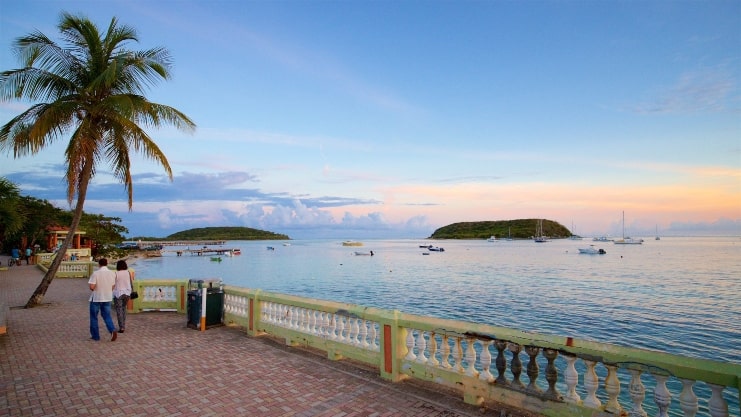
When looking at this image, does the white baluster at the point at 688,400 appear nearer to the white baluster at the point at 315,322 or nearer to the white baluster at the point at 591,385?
the white baluster at the point at 591,385

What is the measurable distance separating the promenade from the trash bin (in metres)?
0.51

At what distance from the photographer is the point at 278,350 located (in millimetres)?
8180

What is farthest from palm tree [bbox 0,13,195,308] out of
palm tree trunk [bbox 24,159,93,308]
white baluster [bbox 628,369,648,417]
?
white baluster [bbox 628,369,648,417]

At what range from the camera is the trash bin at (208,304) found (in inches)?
395

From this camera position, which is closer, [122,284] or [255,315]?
[255,315]

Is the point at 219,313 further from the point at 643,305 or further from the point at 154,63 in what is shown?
the point at 643,305

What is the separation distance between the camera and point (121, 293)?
378 inches

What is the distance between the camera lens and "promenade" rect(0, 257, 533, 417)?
5.31 meters

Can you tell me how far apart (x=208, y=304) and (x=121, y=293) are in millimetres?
1963

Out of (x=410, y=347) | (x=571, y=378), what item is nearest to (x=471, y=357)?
(x=410, y=347)

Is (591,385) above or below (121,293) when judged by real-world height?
below

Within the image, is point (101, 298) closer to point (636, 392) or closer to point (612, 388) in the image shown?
point (612, 388)

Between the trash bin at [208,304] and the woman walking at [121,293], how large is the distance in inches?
55.2

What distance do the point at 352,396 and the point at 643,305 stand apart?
27773mm
